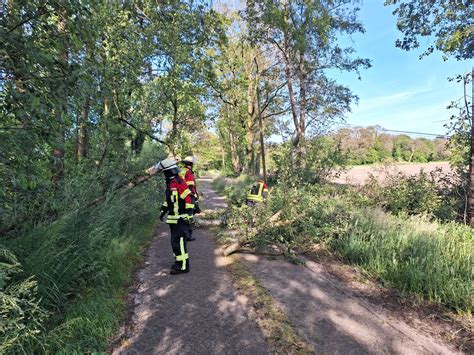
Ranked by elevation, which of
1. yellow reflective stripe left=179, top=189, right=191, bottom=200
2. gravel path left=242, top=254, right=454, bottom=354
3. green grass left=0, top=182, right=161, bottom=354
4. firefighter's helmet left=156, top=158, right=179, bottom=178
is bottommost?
gravel path left=242, top=254, right=454, bottom=354

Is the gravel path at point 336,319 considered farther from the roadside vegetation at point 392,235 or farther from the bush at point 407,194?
the bush at point 407,194

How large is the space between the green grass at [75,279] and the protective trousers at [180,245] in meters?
0.89

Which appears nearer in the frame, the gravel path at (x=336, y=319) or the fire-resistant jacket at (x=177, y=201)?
the gravel path at (x=336, y=319)

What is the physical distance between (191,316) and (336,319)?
191 centimetres

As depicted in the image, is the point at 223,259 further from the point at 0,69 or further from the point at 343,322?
the point at 0,69

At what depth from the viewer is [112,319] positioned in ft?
11.3

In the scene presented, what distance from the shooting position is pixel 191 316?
148 inches

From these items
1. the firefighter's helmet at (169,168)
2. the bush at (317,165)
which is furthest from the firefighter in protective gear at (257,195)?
the firefighter's helmet at (169,168)

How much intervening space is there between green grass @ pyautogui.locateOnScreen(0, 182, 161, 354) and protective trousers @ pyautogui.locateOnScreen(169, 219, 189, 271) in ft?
2.93

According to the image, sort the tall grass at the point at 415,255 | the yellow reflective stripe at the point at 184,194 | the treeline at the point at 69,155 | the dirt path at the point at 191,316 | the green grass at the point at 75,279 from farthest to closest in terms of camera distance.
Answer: the yellow reflective stripe at the point at 184,194 < the tall grass at the point at 415,255 < the dirt path at the point at 191,316 < the green grass at the point at 75,279 < the treeline at the point at 69,155

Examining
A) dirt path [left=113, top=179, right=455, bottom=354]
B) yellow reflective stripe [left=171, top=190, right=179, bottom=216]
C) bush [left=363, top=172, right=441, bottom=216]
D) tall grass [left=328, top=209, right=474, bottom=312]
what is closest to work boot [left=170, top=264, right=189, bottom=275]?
dirt path [left=113, top=179, right=455, bottom=354]

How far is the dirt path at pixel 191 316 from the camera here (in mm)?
3160

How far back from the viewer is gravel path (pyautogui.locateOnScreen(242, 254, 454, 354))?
10.4 ft

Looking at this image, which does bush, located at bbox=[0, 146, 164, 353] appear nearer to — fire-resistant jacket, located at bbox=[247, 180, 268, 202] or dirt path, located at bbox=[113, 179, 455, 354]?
dirt path, located at bbox=[113, 179, 455, 354]
